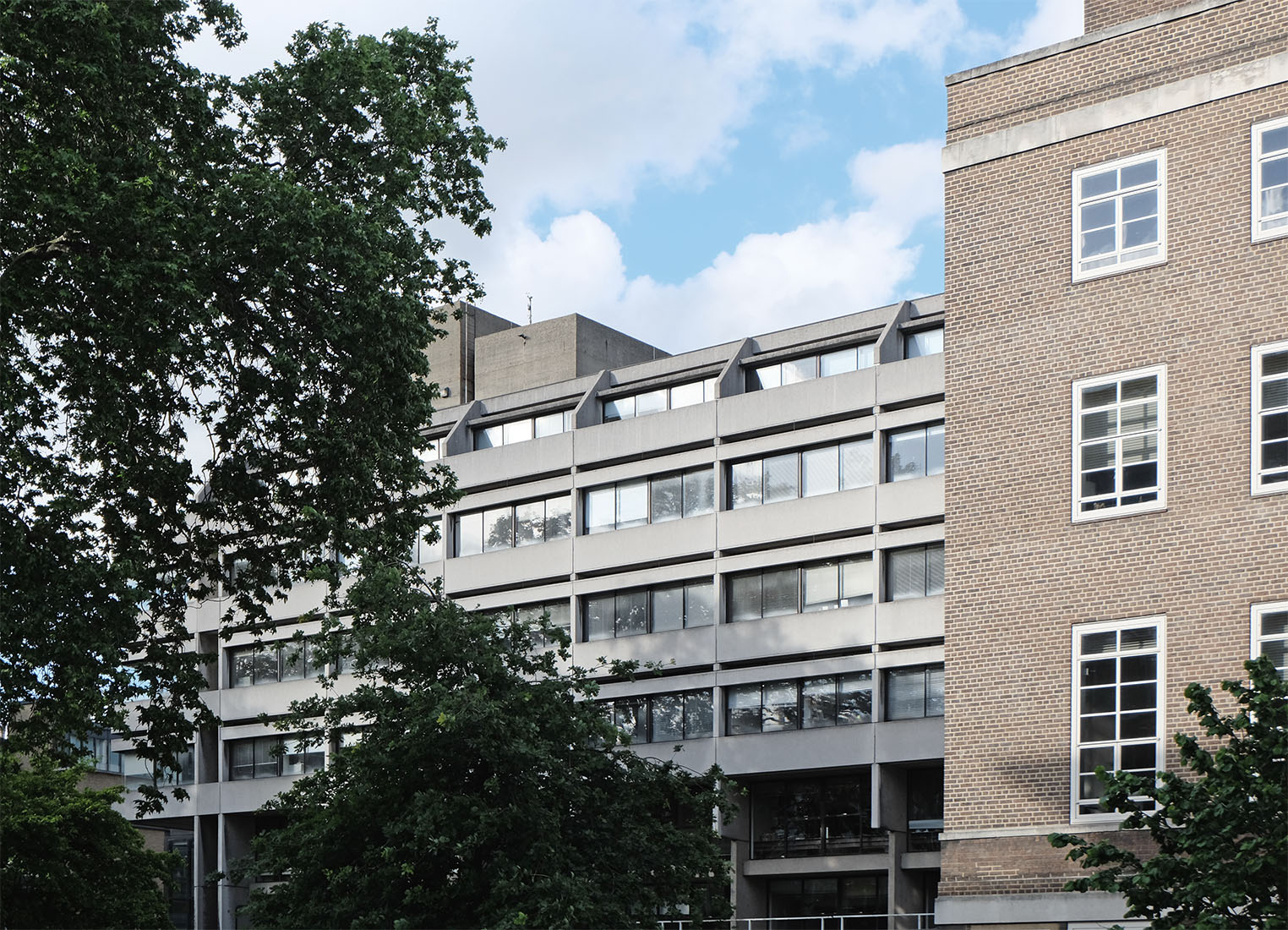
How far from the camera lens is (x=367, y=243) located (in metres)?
22.2

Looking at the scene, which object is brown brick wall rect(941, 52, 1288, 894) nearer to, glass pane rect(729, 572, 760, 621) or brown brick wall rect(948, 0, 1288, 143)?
brown brick wall rect(948, 0, 1288, 143)

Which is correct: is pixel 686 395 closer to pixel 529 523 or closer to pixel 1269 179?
pixel 529 523

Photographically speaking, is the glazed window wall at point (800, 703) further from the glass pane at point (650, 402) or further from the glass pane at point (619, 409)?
the glass pane at point (619, 409)

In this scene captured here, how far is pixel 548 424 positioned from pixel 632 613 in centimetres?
851

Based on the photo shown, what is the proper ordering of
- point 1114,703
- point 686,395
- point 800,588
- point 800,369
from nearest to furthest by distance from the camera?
point 1114,703 → point 800,588 → point 800,369 → point 686,395

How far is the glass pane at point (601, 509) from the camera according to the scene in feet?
187

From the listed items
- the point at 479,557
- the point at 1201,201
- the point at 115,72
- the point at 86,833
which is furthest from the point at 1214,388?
the point at 479,557

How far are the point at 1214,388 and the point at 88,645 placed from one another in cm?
1384

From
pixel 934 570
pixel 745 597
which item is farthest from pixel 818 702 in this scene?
pixel 934 570

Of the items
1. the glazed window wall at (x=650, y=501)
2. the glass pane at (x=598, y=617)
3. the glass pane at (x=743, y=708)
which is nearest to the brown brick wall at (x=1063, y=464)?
the glass pane at (x=743, y=708)

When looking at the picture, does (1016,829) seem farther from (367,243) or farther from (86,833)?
(86,833)

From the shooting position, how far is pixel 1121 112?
2233 cm

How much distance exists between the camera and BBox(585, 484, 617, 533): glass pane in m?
56.9

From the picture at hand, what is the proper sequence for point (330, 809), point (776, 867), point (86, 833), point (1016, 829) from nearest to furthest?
1. point (1016, 829)
2. point (330, 809)
3. point (86, 833)
4. point (776, 867)
